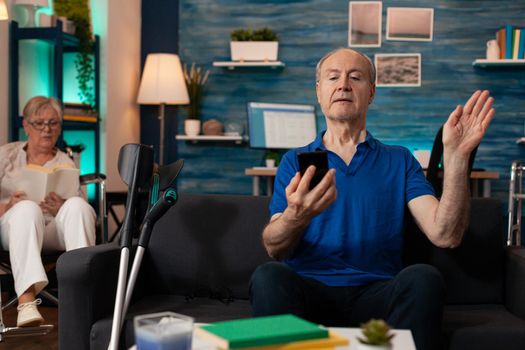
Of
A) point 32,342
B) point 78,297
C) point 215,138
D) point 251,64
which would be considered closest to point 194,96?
point 215,138

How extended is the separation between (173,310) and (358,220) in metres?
0.67

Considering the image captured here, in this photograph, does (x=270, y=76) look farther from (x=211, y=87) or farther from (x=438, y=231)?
(x=438, y=231)

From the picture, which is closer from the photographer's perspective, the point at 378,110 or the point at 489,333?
the point at 489,333

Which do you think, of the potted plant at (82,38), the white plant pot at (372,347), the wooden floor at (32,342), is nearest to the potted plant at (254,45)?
the potted plant at (82,38)

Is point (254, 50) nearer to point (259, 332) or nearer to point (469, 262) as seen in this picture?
point (469, 262)

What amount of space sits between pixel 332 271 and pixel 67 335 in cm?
82

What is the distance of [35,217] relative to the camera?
10.8ft

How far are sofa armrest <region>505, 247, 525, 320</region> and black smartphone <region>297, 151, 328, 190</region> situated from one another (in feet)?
2.88

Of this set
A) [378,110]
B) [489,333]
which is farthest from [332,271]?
[378,110]

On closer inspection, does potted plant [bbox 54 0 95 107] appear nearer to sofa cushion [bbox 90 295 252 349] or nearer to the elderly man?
sofa cushion [bbox 90 295 252 349]

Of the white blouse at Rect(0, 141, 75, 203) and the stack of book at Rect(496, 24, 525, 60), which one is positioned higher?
the stack of book at Rect(496, 24, 525, 60)

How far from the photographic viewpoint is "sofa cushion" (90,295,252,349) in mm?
2215

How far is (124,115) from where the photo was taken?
5.81 m

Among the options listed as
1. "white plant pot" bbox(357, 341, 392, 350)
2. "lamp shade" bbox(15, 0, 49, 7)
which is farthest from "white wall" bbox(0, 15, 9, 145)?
"white plant pot" bbox(357, 341, 392, 350)
